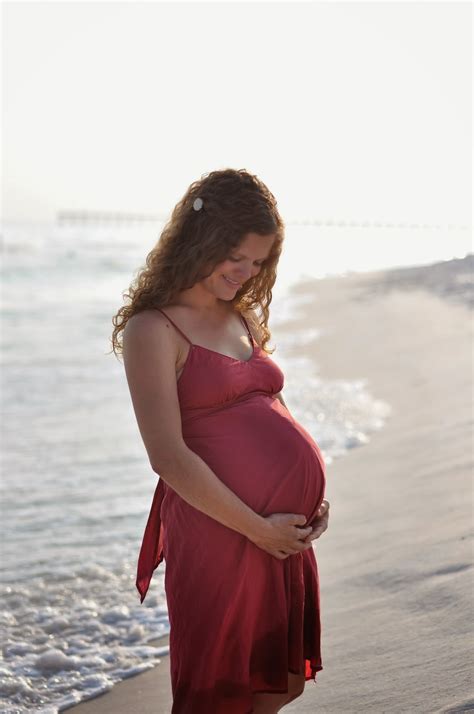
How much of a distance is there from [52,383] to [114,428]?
2.20 meters

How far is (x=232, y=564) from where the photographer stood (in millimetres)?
2383

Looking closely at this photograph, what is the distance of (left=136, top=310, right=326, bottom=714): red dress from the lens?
2359mm

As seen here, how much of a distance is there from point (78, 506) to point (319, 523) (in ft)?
11.1

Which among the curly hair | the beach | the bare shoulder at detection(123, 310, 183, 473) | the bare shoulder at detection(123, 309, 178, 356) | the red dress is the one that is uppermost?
the curly hair

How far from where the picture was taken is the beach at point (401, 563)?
3012mm

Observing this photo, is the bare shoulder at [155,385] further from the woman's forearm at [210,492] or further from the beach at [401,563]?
the beach at [401,563]

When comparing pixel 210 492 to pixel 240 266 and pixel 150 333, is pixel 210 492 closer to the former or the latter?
pixel 150 333

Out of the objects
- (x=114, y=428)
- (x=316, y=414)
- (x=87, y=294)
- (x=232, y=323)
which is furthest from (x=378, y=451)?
(x=87, y=294)

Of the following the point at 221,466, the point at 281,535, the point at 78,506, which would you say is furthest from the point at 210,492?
the point at 78,506

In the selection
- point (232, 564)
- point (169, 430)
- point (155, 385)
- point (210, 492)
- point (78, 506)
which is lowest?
point (78, 506)

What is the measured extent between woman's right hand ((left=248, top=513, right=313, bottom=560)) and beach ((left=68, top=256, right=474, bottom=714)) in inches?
29.0

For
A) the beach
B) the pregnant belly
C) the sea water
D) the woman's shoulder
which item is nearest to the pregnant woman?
the pregnant belly

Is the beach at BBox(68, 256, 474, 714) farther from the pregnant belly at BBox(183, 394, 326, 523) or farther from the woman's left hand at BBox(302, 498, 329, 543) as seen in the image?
the pregnant belly at BBox(183, 394, 326, 523)

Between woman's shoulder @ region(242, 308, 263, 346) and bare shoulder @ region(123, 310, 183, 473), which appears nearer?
bare shoulder @ region(123, 310, 183, 473)
